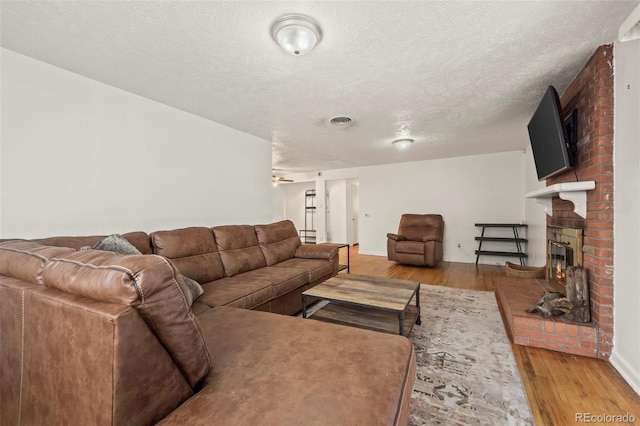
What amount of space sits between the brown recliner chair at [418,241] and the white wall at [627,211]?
286 centimetres

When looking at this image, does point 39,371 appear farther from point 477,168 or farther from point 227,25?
point 477,168

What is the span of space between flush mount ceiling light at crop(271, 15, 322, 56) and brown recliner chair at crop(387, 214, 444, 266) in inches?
154

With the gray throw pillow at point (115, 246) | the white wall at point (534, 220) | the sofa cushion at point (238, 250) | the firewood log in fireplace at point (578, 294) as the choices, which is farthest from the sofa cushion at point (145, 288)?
the white wall at point (534, 220)

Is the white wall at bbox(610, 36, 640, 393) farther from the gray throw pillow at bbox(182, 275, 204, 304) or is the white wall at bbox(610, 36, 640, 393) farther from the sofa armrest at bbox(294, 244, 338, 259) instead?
the gray throw pillow at bbox(182, 275, 204, 304)

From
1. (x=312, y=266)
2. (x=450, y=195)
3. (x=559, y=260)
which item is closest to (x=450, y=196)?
(x=450, y=195)

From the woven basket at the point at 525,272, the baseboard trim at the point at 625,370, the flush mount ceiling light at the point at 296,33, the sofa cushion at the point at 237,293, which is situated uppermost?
the flush mount ceiling light at the point at 296,33

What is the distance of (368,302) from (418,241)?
320cm

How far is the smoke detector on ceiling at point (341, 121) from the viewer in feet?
10.0

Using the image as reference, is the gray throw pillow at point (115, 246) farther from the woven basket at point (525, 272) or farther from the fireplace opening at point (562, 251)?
the woven basket at point (525, 272)

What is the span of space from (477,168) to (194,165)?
5.09 meters

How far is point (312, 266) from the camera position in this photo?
3045 mm

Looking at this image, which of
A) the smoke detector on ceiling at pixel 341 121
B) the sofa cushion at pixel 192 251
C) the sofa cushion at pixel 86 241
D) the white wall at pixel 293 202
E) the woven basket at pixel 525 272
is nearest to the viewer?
the sofa cushion at pixel 86 241

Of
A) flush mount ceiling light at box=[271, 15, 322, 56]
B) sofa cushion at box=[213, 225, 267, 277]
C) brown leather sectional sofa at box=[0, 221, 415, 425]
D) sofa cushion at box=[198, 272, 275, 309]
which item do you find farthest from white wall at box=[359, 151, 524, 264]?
brown leather sectional sofa at box=[0, 221, 415, 425]

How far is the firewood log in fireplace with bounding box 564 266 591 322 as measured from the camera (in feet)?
6.38
